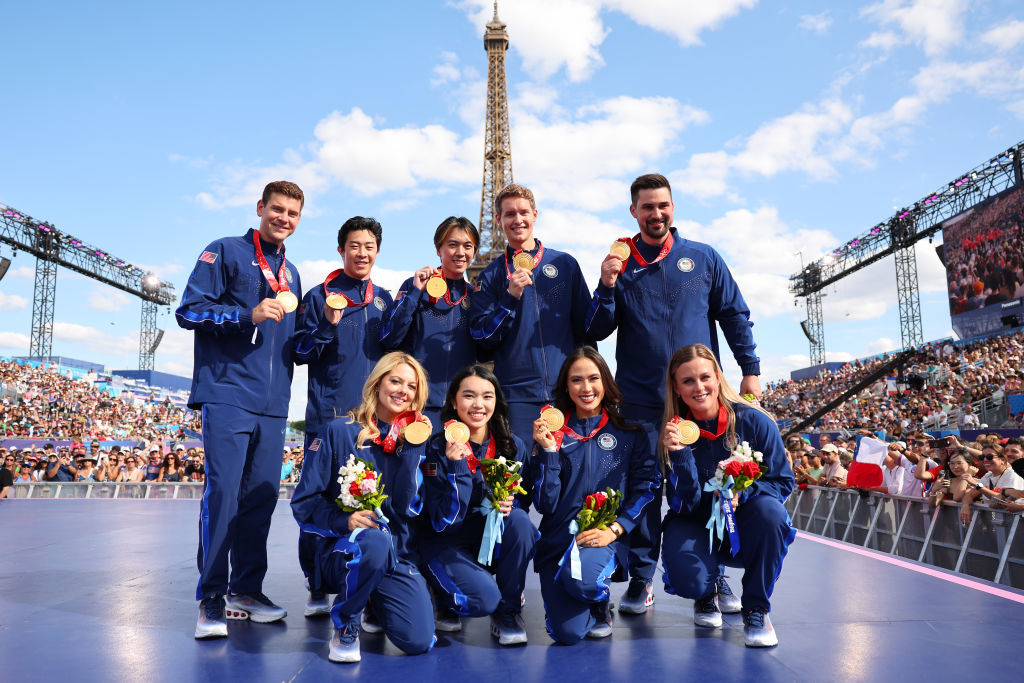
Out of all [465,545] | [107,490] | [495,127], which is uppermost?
[495,127]

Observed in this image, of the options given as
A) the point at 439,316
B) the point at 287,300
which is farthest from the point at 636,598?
the point at 287,300

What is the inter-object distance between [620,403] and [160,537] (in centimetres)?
538

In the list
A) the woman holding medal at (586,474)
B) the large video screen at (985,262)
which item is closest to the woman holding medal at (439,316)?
the woman holding medal at (586,474)

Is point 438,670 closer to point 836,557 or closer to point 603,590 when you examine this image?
point 603,590

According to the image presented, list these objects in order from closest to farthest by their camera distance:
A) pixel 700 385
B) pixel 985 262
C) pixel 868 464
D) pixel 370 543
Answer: pixel 370 543
pixel 700 385
pixel 868 464
pixel 985 262

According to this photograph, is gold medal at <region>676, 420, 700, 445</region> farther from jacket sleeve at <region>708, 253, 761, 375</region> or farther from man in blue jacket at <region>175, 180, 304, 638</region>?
man in blue jacket at <region>175, 180, 304, 638</region>

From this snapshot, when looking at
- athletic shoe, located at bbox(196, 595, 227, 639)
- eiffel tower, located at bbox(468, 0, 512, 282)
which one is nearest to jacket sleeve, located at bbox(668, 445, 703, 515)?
athletic shoe, located at bbox(196, 595, 227, 639)

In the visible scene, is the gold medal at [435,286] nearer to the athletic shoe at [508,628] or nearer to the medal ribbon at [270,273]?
the medal ribbon at [270,273]

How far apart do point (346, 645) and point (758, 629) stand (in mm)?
Answer: 1712

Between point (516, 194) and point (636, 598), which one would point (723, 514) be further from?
point (516, 194)

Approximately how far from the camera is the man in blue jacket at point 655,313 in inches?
138

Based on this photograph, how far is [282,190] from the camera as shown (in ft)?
11.7

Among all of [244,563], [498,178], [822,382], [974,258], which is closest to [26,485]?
[244,563]

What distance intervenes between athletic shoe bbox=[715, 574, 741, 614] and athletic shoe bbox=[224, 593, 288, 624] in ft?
7.28
